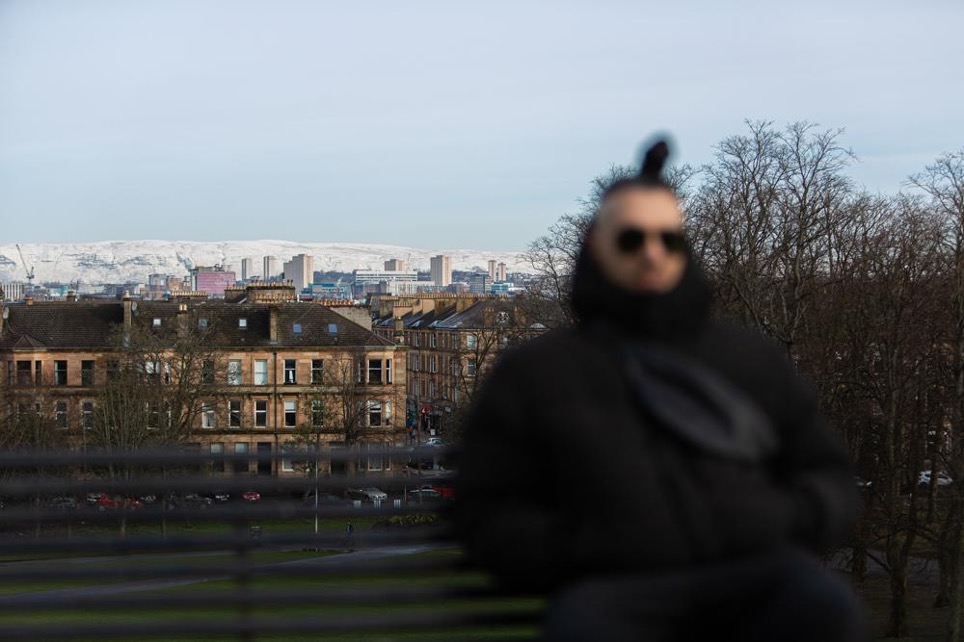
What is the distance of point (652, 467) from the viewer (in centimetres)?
425

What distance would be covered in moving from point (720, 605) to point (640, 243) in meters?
1.26

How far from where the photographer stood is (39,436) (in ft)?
165

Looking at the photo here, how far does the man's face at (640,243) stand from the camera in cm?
450

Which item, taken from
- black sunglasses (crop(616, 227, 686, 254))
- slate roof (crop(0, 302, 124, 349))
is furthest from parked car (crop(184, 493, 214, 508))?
slate roof (crop(0, 302, 124, 349))

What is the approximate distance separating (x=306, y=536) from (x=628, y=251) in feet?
7.19

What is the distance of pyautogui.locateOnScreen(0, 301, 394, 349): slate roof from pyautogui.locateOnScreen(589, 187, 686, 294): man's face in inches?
2592

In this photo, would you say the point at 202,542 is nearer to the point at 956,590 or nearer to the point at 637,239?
the point at 637,239

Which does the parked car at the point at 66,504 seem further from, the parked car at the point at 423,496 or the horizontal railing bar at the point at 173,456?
the parked car at the point at 423,496

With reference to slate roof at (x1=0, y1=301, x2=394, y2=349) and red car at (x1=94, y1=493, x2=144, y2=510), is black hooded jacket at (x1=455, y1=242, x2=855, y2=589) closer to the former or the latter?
red car at (x1=94, y1=493, x2=144, y2=510)

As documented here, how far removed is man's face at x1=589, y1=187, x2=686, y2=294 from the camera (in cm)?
450

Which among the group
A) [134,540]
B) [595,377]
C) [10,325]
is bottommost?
[134,540]

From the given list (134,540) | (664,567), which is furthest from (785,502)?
(134,540)

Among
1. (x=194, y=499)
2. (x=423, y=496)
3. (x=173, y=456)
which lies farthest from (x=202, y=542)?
(x=423, y=496)

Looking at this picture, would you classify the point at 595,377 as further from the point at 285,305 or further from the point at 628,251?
the point at 285,305
